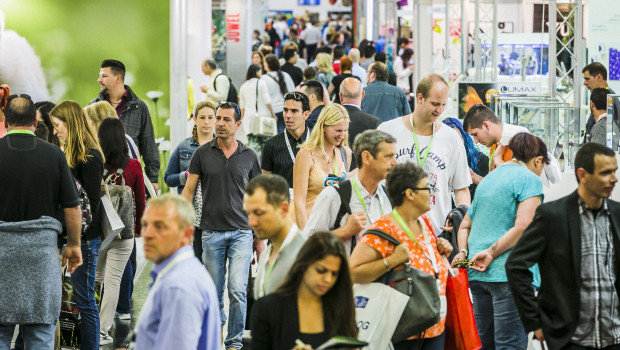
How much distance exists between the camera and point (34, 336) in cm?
560

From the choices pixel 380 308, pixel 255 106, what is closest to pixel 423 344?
pixel 380 308

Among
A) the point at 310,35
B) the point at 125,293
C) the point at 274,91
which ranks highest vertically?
the point at 310,35

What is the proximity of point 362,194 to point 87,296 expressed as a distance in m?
2.45

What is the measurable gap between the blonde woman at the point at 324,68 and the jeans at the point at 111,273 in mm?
8370

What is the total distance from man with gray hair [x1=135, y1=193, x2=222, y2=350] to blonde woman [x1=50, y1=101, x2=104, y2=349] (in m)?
2.85

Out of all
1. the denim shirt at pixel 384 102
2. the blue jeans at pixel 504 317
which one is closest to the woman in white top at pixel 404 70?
the denim shirt at pixel 384 102

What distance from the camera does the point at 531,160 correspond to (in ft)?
17.9

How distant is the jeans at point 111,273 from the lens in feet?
23.7

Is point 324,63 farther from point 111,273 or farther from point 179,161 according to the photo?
point 111,273

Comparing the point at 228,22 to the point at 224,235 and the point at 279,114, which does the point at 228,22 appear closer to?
the point at 279,114

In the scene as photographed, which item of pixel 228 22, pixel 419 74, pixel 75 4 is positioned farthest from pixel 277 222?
pixel 228 22

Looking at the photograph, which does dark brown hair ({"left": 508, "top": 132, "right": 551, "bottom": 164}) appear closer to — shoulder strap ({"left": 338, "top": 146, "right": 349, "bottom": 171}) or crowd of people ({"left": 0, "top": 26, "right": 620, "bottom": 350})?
crowd of people ({"left": 0, "top": 26, "right": 620, "bottom": 350})

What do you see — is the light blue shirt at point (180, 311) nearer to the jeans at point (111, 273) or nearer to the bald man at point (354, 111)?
the jeans at point (111, 273)

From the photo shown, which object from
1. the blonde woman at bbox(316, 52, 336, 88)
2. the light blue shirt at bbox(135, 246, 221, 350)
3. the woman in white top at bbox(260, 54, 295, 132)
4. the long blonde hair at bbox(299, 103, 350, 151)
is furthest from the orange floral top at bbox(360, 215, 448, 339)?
the blonde woman at bbox(316, 52, 336, 88)
